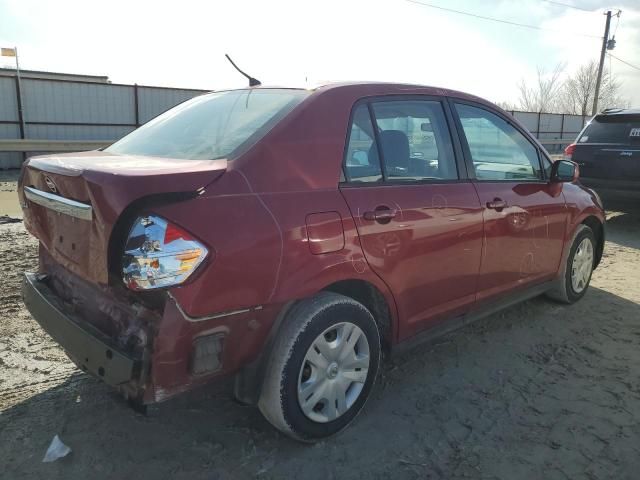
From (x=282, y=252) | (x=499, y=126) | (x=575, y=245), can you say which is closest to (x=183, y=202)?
(x=282, y=252)

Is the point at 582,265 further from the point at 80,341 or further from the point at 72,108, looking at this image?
the point at 72,108

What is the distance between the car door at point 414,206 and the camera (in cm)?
277

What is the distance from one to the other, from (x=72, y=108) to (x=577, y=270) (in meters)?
15.4

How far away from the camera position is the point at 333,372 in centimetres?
267

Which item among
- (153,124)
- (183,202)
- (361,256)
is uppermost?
(153,124)

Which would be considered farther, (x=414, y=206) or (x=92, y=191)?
(x=414, y=206)

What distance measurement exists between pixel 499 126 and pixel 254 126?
6.87ft

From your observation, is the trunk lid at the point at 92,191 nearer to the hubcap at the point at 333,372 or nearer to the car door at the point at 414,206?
the car door at the point at 414,206

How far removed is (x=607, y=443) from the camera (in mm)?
2752

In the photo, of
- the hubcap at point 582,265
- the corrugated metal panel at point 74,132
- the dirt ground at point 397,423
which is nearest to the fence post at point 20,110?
the corrugated metal panel at point 74,132

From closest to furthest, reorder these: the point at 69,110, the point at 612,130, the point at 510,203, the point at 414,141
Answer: the point at 414,141, the point at 510,203, the point at 612,130, the point at 69,110

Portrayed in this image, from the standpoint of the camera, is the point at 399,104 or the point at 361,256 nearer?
the point at 361,256

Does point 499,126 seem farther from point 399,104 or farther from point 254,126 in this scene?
point 254,126

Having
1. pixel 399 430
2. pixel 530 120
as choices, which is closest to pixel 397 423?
pixel 399 430
